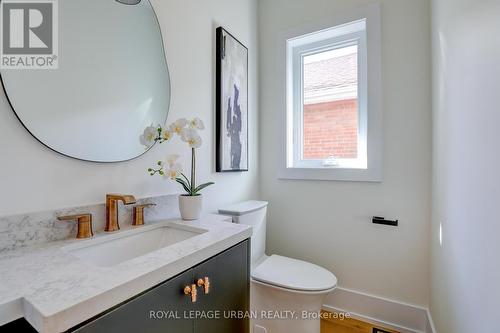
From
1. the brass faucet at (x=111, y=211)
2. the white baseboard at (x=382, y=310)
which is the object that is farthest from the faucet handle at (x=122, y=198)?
the white baseboard at (x=382, y=310)

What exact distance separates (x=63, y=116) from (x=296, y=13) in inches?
68.6

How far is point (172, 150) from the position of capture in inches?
47.3

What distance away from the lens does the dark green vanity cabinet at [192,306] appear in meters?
0.50

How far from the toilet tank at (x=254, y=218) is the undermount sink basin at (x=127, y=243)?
435 millimetres

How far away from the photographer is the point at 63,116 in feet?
2.67

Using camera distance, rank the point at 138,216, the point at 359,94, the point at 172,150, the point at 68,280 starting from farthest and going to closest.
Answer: the point at 359,94 → the point at 172,150 → the point at 138,216 → the point at 68,280

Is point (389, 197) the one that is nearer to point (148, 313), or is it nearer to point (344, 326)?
point (344, 326)

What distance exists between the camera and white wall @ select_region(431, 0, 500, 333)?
637mm

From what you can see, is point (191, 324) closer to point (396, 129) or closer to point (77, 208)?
point (77, 208)

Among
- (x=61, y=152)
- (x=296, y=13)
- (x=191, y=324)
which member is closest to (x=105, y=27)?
(x=61, y=152)

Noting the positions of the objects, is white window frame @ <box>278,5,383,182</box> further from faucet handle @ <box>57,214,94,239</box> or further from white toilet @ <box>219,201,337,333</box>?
faucet handle @ <box>57,214,94,239</box>

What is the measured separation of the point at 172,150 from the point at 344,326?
60.5 inches

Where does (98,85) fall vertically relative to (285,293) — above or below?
above

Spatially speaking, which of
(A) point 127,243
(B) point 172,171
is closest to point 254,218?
(B) point 172,171
